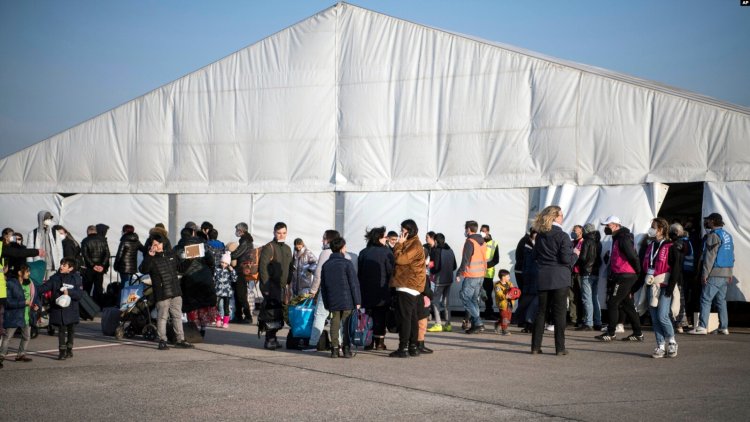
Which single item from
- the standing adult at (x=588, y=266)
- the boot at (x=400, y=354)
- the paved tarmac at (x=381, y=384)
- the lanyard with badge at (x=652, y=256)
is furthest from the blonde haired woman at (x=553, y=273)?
the standing adult at (x=588, y=266)

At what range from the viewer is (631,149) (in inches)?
718

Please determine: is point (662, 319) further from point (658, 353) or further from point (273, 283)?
point (273, 283)

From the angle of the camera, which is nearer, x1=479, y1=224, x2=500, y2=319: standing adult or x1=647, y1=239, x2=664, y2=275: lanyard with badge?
x1=647, y1=239, x2=664, y2=275: lanyard with badge

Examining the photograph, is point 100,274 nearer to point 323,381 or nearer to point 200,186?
point 200,186

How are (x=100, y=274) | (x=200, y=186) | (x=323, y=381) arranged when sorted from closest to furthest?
(x=323, y=381) < (x=100, y=274) < (x=200, y=186)

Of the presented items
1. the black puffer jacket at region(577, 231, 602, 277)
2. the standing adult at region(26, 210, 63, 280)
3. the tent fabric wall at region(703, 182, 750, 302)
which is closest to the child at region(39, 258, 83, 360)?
the standing adult at region(26, 210, 63, 280)

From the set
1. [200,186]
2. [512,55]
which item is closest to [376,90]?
[512,55]

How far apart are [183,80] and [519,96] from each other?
8.37m

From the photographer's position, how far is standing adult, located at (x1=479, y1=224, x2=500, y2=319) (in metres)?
18.0

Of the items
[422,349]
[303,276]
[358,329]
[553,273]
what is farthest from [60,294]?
[553,273]

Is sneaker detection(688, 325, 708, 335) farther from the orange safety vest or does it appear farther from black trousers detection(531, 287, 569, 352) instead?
black trousers detection(531, 287, 569, 352)

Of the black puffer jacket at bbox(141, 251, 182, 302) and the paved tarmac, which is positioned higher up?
the black puffer jacket at bbox(141, 251, 182, 302)

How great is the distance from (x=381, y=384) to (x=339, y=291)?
277 cm

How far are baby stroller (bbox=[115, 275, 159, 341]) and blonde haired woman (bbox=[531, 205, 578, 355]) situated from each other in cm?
578
